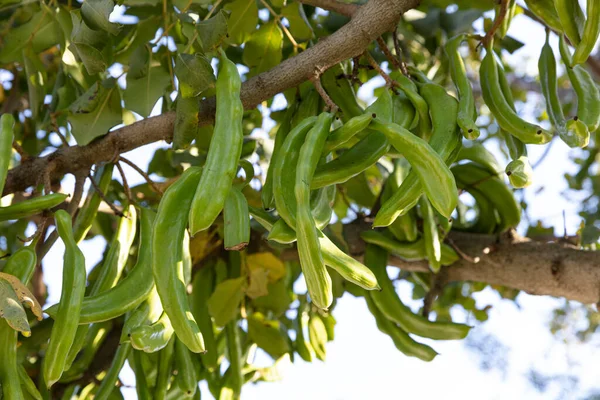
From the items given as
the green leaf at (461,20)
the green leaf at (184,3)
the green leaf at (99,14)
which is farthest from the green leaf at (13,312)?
the green leaf at (461,20)

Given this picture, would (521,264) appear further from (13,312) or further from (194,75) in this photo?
(13,312)

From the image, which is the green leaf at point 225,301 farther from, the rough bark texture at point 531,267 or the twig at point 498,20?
the twig at point 498,20

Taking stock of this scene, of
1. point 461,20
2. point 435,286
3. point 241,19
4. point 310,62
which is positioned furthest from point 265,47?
point 435,286

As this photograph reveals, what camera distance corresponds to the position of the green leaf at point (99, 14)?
1.36 metres

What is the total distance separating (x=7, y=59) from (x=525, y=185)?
1311 mm

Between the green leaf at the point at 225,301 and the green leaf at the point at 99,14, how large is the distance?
715 mm

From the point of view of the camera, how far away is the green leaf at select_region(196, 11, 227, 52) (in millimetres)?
1325

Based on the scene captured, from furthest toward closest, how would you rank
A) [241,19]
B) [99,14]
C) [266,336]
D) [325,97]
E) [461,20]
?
[461,20], [266,336], [241,19], [99,14], [325,97]

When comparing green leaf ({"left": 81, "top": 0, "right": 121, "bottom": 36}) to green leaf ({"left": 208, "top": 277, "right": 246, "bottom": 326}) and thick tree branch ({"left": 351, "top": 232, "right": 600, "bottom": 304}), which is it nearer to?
green leaf ({"left": 208, "top": 277, "right": 246, "bottom": 326})

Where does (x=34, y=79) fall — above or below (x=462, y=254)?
above

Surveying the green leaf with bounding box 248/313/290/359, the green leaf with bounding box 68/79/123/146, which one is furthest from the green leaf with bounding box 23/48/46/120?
the green leaf with bounding box 248/313/290/359

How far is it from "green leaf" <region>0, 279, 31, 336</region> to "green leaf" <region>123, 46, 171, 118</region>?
574 millimetres

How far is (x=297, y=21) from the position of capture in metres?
1.77

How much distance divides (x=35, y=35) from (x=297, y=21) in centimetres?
63
